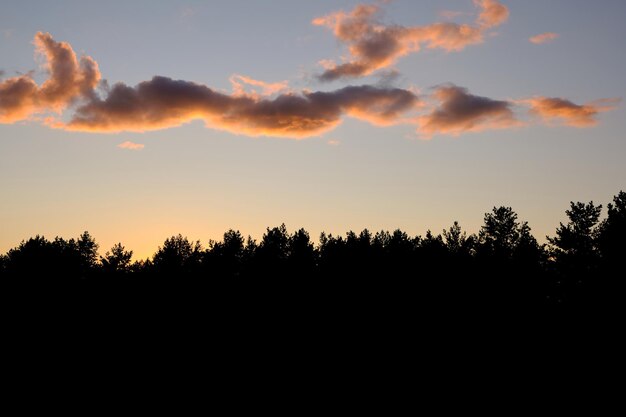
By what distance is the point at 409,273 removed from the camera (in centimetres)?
6531

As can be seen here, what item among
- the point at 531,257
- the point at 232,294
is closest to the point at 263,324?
→ the point at 232,294

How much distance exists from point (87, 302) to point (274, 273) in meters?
27.0

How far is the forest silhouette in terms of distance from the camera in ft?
195

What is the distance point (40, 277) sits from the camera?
252 feet

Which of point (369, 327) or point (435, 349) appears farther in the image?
point (369, 327)

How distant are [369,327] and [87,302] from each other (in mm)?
41009

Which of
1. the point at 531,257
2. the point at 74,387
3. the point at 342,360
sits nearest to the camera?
the point at 74,387

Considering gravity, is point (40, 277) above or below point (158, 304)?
above

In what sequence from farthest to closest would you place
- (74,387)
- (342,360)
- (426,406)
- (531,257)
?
(531,257) → (342,360) → (74,387) → (426,406)

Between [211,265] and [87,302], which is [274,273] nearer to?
[211,265]

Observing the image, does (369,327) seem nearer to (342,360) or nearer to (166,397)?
(342,360)

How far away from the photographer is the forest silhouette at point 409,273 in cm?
5956

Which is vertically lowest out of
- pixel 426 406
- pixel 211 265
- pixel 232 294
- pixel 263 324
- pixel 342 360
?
pixel 426 406

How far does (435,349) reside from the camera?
171ft
